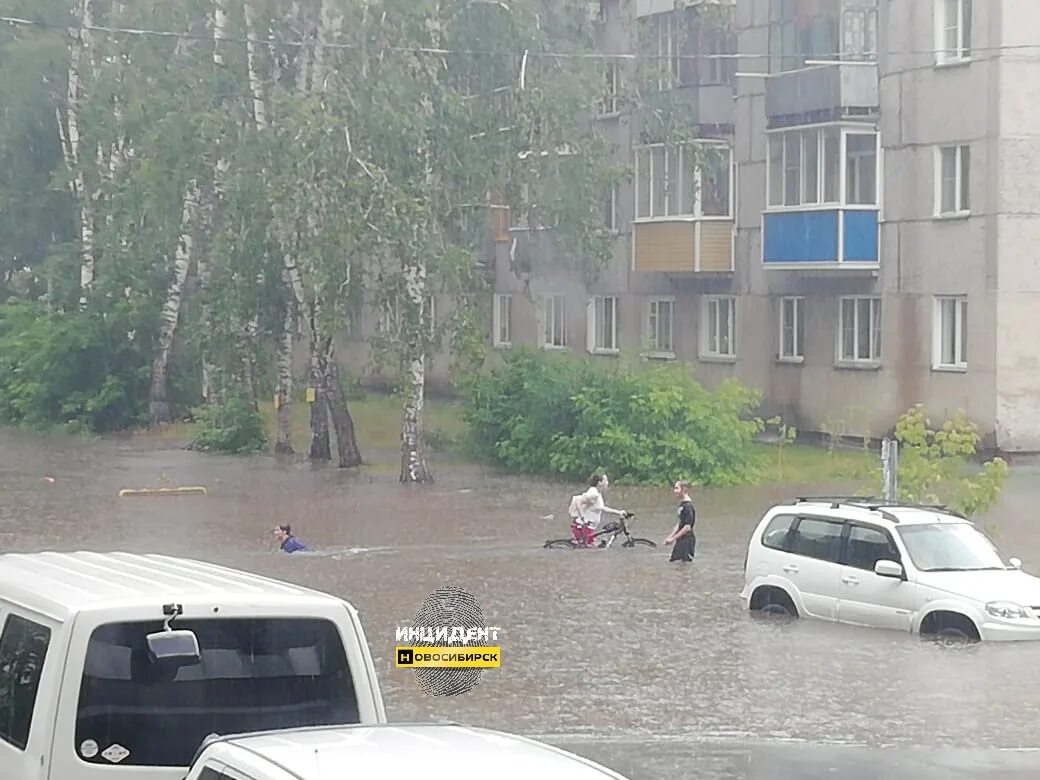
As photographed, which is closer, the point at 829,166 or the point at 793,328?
the point at 829,166

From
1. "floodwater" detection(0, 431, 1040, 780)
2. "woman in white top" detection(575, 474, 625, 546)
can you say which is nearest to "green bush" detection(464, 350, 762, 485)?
"floodwater" detection(0, 431, 1040, 780)

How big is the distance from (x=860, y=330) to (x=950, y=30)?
6688 mm

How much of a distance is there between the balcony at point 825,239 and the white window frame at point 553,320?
1154 cm

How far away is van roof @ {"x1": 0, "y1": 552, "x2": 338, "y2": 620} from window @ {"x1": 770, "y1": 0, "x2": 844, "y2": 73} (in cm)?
3537

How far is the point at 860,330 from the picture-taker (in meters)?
41.6

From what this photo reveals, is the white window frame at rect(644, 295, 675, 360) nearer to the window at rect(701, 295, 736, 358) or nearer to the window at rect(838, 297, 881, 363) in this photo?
the window at rect(701, 295, 736, 358)

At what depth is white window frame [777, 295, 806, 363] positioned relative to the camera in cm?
4350

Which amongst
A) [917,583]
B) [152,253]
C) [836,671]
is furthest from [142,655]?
[152,253]

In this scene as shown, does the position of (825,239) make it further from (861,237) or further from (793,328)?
(793,328)

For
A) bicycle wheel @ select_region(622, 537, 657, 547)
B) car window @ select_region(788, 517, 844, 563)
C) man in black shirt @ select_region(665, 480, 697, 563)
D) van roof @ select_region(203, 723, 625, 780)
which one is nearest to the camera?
van roof @ select_region(203, 723, 625, 780)

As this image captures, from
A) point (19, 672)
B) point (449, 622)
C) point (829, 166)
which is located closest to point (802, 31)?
point (829, 166)

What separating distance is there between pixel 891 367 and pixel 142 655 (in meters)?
34.5

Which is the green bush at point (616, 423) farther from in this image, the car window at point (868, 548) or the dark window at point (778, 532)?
the car window at point (868, 548)

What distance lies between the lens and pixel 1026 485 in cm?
3488
